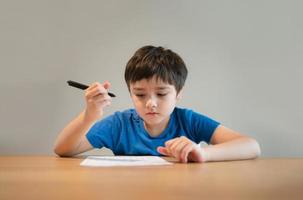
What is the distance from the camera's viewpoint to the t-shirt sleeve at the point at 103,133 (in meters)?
1.07

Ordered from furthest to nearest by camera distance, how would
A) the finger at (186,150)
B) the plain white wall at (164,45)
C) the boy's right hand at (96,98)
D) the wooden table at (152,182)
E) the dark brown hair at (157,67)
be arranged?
1. the plain white wall at (164,45)
2. the dark brown hair at (157,67)
3. the boy's right hand at (96,98)
4. the finger at (186,150)
5. the wooden table at (152,182)

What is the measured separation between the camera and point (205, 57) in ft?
4.28

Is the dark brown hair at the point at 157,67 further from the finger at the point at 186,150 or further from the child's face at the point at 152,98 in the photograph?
the finger at the point at 186,150

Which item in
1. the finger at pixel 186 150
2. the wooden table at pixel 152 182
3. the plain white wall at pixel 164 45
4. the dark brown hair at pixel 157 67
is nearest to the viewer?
the wooden table at pixel 152 182

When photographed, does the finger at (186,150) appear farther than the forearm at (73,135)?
No

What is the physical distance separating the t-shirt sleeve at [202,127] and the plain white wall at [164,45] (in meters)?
0.18

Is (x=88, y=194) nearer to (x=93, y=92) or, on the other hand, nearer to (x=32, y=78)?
(x=93, y=92)

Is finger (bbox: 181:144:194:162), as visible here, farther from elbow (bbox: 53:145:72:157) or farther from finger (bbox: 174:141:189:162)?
elbow (bbox: 53:145:72:157)

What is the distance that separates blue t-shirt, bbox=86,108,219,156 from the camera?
1078 mm

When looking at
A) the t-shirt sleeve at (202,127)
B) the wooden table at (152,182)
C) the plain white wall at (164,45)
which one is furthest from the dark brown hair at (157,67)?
the wooden table at (152,182)

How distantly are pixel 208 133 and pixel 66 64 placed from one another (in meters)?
0.55

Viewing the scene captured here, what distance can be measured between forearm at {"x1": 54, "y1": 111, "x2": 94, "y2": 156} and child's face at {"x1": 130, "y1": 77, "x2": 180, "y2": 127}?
141 mm

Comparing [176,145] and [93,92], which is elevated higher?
[93,92]

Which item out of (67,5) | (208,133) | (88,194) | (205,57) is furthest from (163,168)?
(67,5)
